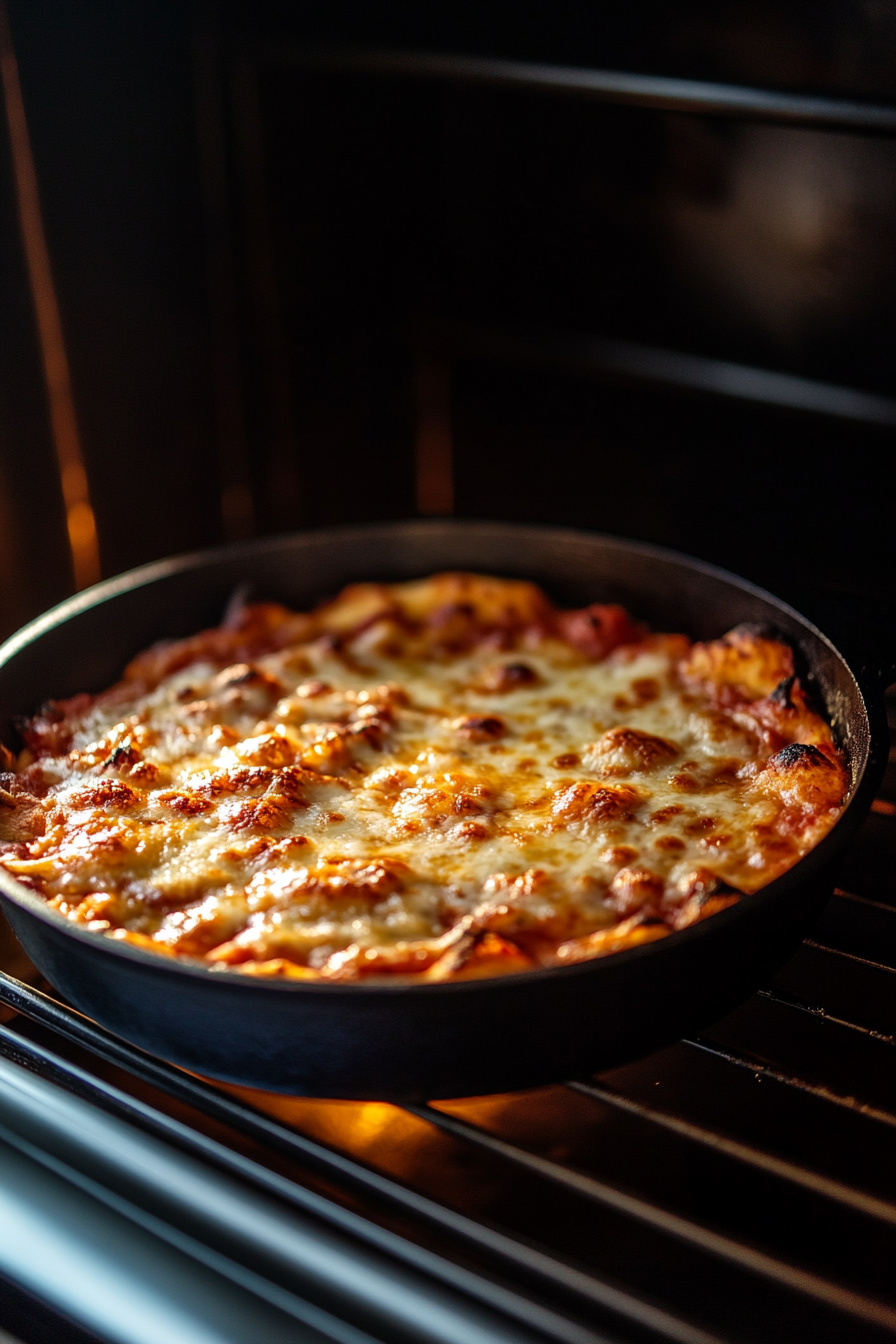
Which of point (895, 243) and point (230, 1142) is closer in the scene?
point (230, 1142)

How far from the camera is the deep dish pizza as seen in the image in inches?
49.3

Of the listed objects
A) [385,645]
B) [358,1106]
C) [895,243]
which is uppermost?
[895,243]

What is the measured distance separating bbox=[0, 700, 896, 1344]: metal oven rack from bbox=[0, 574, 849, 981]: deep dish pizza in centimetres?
16

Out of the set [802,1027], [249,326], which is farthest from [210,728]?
[249,326]

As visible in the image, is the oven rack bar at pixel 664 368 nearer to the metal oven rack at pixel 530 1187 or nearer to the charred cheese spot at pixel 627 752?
the charred cheese spot at pixel 627 752

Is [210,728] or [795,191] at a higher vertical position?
[795,191]

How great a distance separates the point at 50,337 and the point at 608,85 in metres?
0.98

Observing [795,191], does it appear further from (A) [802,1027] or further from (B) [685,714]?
(A) [802,1027]

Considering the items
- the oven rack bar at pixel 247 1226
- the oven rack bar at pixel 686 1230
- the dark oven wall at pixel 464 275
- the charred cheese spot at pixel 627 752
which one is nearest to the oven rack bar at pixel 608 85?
the dark oven wall at pixel 464 275

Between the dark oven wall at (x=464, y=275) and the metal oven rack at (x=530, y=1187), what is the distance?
673 mm

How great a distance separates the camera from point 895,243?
1.68m

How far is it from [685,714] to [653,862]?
398 mm

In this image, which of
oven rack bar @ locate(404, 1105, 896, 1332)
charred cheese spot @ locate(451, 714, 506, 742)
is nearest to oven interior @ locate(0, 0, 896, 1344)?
oven rack bar @ locate(404, 1105, 896, 1332)

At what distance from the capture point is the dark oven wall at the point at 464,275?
175 centimetres
